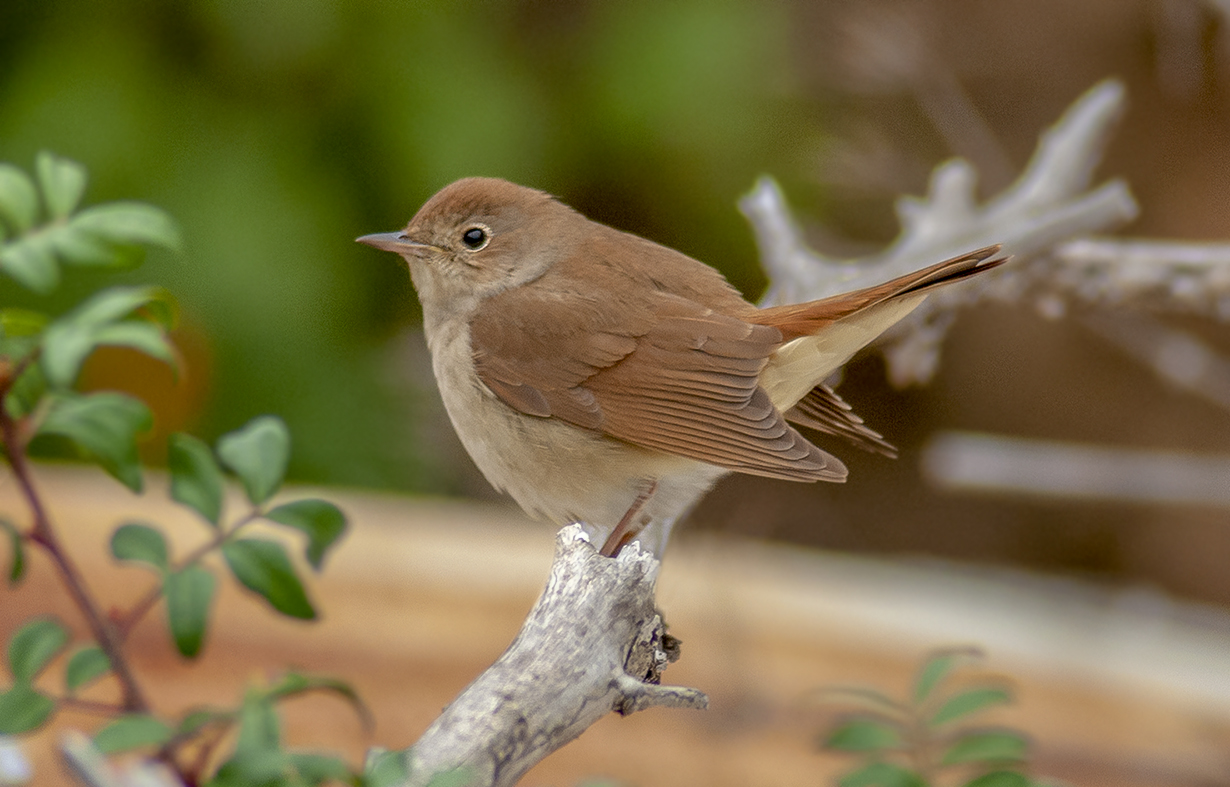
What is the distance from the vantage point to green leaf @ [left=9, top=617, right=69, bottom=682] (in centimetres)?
119

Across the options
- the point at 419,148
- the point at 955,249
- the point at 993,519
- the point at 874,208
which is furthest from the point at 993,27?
the point at 955,249

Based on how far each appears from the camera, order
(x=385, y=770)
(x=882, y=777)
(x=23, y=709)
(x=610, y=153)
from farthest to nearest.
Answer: (x=610, y=153) → (x=882, y=777) → (x=23, y=709) → (x=385, y=770)

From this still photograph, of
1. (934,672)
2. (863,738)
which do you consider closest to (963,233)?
(934,672)

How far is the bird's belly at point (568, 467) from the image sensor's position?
2242 mm

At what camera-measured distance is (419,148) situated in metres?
4.34

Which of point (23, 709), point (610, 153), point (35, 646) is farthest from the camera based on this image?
point (610, 153)

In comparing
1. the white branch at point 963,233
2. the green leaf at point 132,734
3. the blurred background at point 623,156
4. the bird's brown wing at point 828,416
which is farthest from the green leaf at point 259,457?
the blurred background at point 623,156

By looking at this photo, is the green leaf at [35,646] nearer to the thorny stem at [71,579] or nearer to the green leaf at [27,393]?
the thorny stem at [71,579]

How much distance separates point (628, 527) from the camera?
225 centimetres

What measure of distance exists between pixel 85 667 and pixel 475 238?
1425 millimetres

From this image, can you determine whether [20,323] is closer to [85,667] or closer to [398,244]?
[85,667]

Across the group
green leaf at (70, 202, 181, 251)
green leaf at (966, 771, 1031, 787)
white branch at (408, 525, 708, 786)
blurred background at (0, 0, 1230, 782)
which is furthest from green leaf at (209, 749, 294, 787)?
blurred background at (0, 0, 1230, 782)

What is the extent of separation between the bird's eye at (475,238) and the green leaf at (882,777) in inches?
53.9

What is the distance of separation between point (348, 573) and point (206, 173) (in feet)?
5.04
